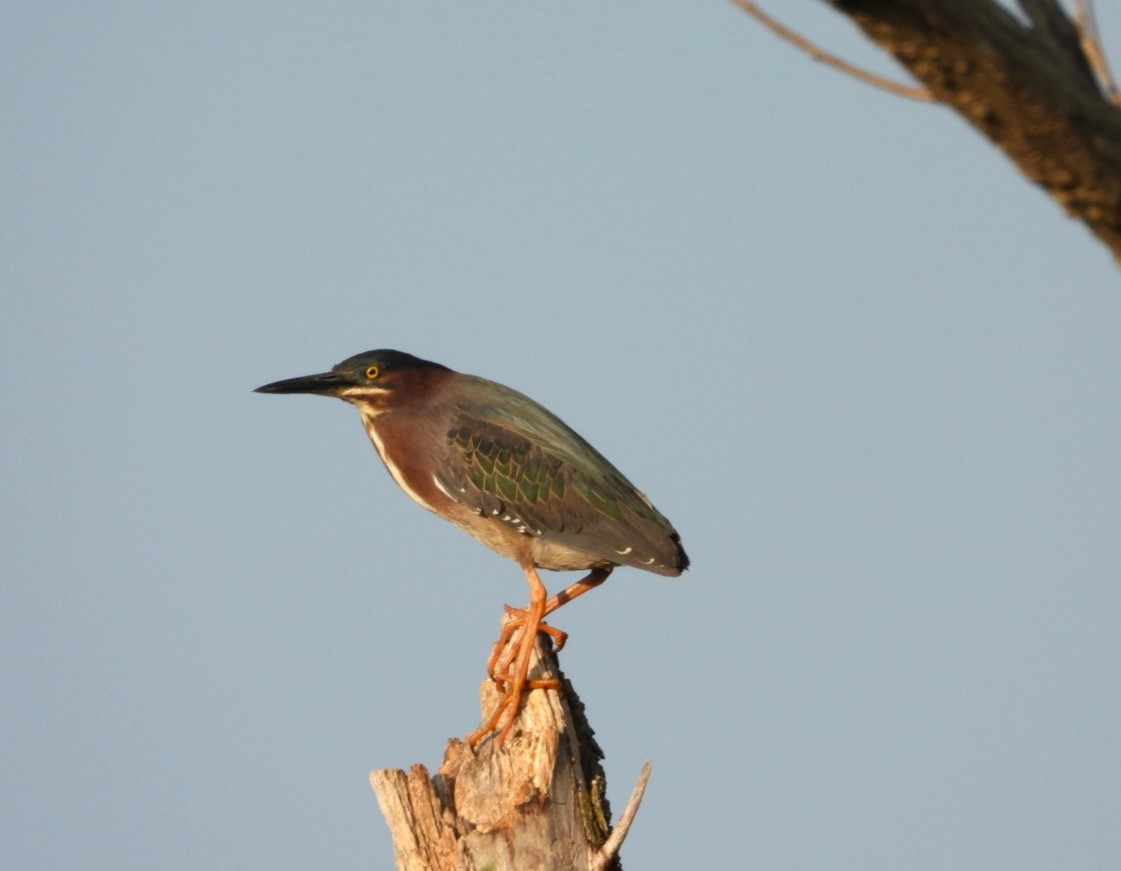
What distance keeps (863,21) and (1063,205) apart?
492mm

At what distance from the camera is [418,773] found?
718cm

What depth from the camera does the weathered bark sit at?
274 inches

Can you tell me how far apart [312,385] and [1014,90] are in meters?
7.35

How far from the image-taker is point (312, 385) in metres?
9.52

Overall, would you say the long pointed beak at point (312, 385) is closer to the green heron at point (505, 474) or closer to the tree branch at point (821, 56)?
the green heron at point (505, 474)

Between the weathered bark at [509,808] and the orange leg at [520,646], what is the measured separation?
0.19 metres

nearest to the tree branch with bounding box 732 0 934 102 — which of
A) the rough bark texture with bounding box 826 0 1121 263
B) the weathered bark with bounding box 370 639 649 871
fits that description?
the rough bark texture with bounding box 826 0 1121 263

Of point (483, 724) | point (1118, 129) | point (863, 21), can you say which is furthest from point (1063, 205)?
point (483, 724)

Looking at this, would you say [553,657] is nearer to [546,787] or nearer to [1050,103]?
[546,787]

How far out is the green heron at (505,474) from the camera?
8984mm

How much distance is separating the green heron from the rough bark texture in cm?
619

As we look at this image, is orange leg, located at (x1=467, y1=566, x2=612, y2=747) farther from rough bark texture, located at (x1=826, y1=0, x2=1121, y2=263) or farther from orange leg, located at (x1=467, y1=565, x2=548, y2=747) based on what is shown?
rough bark texture, located at (x1=826, y1=0, x2=1121, y2=263)

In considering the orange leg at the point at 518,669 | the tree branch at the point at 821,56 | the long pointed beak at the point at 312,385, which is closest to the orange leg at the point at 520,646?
the orange leg at the point at 518,669

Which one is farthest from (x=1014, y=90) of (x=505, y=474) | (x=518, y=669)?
(x=505, y=474)
